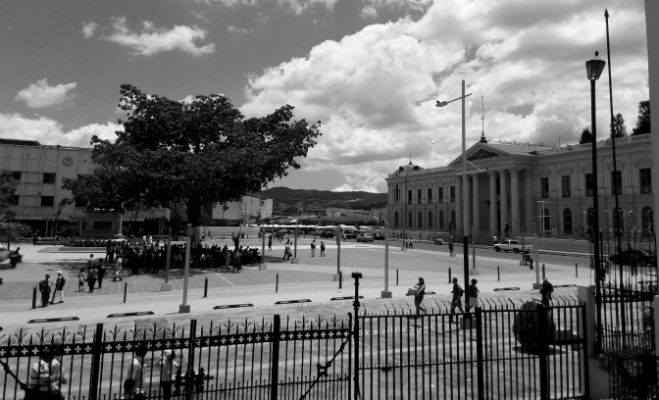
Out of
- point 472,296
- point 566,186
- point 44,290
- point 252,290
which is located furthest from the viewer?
point 566,186

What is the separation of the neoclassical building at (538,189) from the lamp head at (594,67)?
31.0m

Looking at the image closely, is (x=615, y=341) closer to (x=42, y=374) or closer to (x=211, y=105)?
(x=42, y=374)

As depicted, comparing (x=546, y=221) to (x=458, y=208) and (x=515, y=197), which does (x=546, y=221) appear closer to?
(x=515, y=197)

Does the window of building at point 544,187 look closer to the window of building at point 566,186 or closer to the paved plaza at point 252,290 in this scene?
the window of building at point 566,186

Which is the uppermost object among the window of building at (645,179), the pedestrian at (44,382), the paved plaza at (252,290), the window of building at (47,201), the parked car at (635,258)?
the window of building at (645,179)

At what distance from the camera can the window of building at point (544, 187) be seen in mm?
61888

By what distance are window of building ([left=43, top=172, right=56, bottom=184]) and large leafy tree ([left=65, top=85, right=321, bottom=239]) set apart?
127 feet

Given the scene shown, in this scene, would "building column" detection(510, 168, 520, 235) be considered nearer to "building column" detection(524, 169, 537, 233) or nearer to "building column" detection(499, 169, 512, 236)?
Answer: "building column" detection(524, 169, 537, 233)

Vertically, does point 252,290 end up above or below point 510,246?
below

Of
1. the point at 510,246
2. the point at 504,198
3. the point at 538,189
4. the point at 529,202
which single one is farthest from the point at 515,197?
the point at 510,246

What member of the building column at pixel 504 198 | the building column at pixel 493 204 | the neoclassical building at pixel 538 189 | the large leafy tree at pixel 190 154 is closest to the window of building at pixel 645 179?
the neoclassical building at pixel 538 189

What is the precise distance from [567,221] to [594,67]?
54.3 m

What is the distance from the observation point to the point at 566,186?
59.0m

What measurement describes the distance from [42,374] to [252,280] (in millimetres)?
18360
